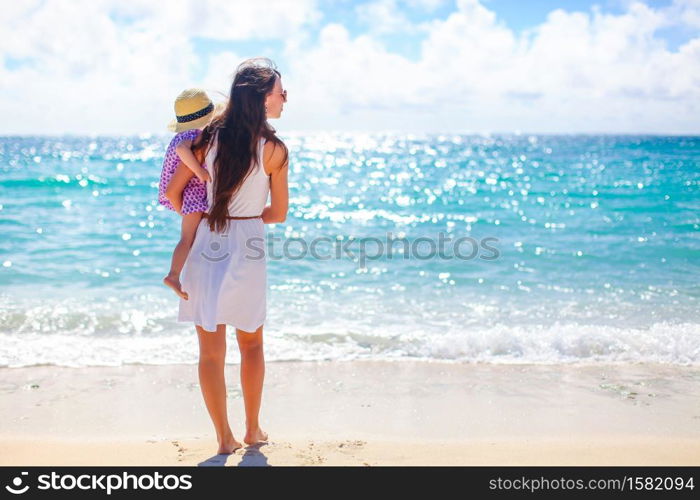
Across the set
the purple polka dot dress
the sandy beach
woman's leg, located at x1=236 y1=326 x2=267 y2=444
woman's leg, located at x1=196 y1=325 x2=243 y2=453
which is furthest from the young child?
the sandy beach

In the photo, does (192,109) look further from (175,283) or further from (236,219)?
(175,283)

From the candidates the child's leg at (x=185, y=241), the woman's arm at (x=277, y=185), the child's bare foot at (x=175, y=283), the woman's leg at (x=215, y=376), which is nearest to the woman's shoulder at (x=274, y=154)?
the woman's arm at (x=277, y=185)

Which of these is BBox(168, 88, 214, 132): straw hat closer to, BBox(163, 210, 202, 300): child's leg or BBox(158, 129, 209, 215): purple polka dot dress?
BBox(158, 129, 209, 215): purple polka dot dress

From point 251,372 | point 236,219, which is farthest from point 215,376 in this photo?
point 236,219

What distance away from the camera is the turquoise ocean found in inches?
229

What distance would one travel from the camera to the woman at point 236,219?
2.97 m

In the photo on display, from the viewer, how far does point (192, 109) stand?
304 cm

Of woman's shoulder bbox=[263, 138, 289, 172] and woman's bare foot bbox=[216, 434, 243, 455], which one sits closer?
woman's shoulder bbox=[263, 138, 289, 172]

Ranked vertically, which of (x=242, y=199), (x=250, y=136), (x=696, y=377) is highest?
(x=250, y=136)

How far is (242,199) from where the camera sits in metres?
3.08

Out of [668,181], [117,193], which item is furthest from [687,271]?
[117,193]

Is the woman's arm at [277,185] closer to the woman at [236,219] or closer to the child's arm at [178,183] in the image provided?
the woman at [236,219]
